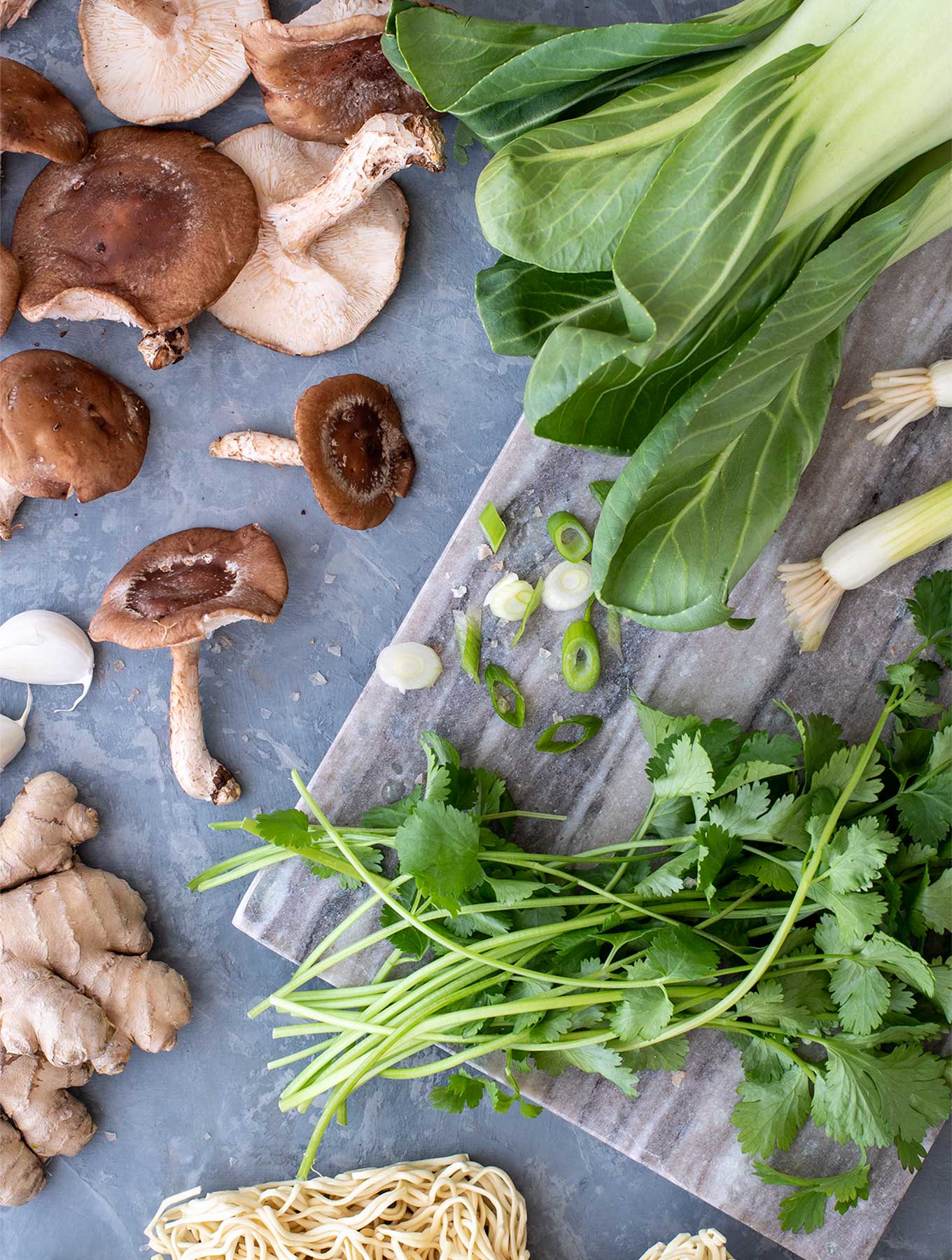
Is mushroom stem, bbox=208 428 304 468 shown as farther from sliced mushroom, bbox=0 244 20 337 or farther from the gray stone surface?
sliced mushroom, bbox=0 244 20 337

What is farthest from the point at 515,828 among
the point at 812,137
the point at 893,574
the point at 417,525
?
the point at 812,137

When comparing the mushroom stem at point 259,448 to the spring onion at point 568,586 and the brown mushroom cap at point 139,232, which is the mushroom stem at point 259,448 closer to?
the brown mushroom cap at point 139,232

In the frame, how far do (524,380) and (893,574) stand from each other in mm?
829

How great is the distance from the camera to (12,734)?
6.36ft

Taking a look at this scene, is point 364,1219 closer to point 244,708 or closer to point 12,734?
point 244,708

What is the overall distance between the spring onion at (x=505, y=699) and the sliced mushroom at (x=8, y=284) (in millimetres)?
1168

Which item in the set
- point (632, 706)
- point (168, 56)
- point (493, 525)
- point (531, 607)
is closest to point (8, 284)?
point (168, 56)

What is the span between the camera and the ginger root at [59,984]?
180cm

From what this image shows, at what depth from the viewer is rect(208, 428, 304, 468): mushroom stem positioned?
1.85m

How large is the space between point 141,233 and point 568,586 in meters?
1.05

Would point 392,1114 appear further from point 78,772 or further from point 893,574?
point 893,574

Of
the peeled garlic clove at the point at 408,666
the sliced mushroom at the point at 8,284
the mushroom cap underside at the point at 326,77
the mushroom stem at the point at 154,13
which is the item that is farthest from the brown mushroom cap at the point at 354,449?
the mushroom stem at the point at 154,13

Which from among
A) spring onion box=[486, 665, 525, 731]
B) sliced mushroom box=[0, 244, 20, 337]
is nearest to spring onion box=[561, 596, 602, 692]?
spring onion box=[486, 665, 525, 731]

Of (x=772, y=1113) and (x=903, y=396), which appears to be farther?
(x=903, y=396)
